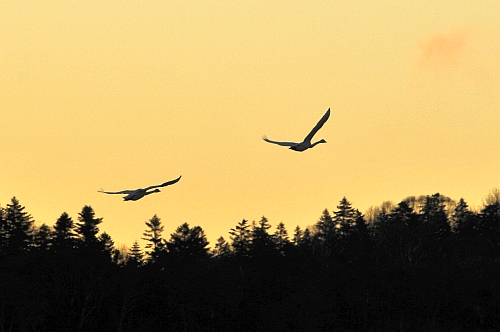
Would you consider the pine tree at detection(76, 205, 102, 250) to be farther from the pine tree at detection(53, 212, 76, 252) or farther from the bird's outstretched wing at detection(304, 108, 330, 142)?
the bird's outstretched wing at detection(304, 108, 330, 142)

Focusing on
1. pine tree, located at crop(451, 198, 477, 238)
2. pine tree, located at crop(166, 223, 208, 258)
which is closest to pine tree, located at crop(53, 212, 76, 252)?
pine tree, located at crop(166, 223, 208, 258)

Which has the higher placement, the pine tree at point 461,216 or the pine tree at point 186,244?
the pine tree at point 461,216

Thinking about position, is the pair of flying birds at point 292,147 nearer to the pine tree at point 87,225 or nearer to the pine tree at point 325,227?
the pine tree at point 87,225

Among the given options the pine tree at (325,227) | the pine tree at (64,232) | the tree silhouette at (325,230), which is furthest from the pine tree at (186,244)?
the pine tree at (325,227)

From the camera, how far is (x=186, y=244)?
10488cm

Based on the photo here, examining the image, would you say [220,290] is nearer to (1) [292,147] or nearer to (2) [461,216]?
(1) [292,147]

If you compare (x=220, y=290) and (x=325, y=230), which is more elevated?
(x=325, y=230)

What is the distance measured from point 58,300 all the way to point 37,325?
312 cm

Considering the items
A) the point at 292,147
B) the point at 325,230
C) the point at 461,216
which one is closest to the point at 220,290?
the point at 292,147

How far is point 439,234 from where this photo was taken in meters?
136

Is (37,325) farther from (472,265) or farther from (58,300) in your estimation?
(472,265)

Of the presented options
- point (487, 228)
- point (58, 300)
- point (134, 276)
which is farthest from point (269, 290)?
point (487, 228)

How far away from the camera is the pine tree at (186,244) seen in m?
103

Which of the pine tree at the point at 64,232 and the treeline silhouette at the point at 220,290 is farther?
the pine tree at the point at 64,232
